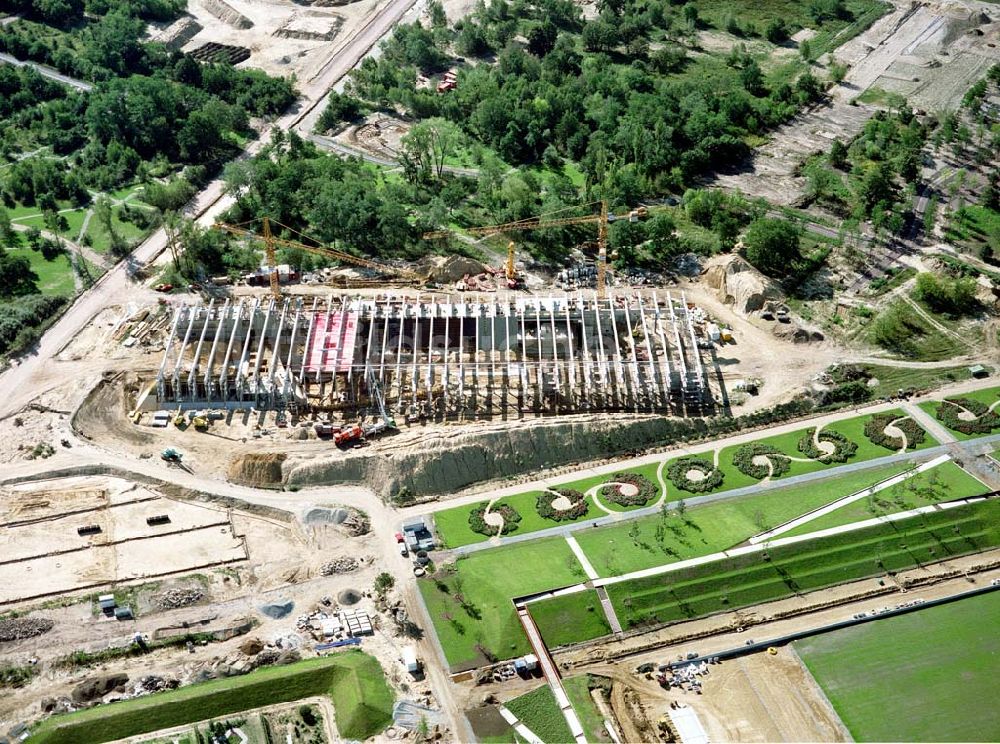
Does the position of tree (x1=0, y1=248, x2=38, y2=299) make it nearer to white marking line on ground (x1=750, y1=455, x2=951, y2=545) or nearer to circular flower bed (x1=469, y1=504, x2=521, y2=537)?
circular flower bed (x1=469, y1=504, x2=521, y2=537)

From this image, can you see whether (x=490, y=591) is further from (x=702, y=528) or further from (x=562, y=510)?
(x=702, y=528)

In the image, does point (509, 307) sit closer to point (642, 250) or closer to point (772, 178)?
point (642, 250)

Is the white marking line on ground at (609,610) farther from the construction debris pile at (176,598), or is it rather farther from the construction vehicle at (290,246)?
the construction vehicle at (290,246)

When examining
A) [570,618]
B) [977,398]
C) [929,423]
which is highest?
[977,398]

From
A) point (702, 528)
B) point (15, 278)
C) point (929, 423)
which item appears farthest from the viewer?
point (15, 278)

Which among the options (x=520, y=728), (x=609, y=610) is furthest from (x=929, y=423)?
(x=520, y=728)

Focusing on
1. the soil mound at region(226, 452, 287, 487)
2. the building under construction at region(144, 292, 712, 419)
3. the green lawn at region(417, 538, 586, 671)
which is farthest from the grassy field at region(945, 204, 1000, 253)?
the soil mound at region(226, 452, 287, 487)

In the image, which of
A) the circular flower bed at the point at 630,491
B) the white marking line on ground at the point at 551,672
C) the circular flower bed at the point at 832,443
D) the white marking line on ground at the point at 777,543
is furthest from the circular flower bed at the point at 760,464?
the white marking line on ground at the point at 551,672

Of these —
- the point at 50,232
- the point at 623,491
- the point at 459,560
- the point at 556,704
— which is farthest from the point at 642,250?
the point at 50,232
